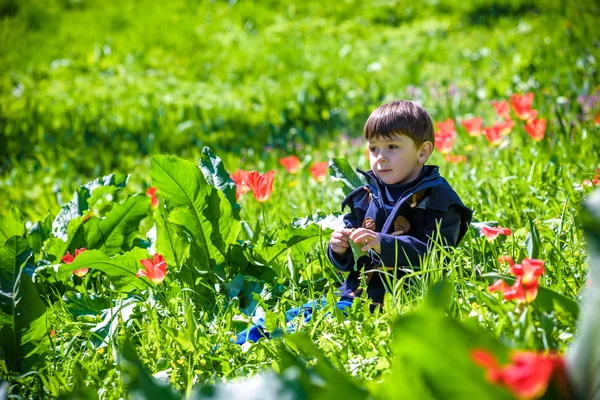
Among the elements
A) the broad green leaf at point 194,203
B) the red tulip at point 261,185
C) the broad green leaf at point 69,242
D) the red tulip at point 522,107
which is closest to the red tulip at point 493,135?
the red tulip at point 522,107


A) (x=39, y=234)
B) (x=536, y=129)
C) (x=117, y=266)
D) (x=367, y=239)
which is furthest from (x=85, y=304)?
(x=536, y=129)

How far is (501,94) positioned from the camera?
205 inches

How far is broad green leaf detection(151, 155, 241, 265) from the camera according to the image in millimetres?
2254

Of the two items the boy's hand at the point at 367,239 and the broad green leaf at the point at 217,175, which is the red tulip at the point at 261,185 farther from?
the boy's hand at the point at 367,239

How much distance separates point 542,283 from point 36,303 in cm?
154

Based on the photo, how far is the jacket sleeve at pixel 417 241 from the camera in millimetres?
2064

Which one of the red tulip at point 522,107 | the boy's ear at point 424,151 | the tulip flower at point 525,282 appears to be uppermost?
the tulip flower at point 525,282

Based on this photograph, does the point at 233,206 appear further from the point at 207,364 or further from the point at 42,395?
the point at 42,395

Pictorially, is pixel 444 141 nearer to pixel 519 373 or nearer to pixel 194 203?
pixel 194 203

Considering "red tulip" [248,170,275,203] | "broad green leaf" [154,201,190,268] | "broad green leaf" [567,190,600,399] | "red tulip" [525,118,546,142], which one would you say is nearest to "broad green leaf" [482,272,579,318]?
"broad green leaf" [567,190,600,399]

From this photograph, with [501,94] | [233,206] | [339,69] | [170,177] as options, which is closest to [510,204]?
[233,206]

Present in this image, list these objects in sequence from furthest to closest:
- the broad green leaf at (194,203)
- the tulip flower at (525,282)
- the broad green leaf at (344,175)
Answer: the broad green leaf at (344,175)
the broad green leaf at (194,203)
the tulip flower at (525,282)

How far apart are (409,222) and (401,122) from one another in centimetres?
35

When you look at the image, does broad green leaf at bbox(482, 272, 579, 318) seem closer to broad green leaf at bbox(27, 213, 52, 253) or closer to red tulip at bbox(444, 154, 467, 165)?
red tulip at bbox(444, 154, 467, 165)
